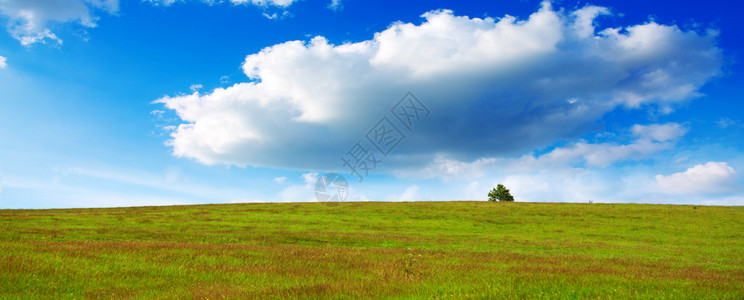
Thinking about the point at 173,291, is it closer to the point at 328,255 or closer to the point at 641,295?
the point at 328,255

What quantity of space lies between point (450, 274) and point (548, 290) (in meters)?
3.61

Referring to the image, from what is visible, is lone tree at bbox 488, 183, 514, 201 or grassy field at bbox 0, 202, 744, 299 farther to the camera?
lone tree at bbox 488, 183, 514, 201

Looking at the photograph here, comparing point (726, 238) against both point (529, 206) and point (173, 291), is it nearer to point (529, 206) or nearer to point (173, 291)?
point (529, 206)

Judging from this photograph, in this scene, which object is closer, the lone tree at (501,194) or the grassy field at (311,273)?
the grassy field at (311,273)

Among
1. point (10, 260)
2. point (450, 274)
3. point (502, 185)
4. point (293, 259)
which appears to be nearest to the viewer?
point (10, 260)

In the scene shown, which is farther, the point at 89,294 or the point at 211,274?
the point at 211,274

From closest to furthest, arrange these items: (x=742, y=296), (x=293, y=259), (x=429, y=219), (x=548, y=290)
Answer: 1. (x=742, y=296)
2. (x=548, y=290)
3. (x=293, y=259)
4. (x=429, y=219)

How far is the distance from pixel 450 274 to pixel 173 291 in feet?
22.0

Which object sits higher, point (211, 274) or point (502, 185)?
point (502, 185)

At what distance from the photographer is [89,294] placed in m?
8.77

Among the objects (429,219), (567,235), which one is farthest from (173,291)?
(429,219)

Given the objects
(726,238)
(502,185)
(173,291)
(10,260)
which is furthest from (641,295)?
(502,185)

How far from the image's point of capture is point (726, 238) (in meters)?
37.8

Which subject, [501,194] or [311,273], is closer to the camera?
[311,273]
